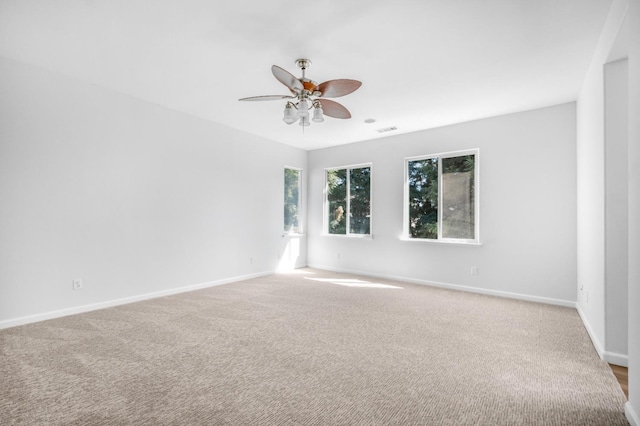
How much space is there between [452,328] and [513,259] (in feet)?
6.46

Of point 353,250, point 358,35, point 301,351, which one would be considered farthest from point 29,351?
point 353,250

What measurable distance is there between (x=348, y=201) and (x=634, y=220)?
4980 millimetres

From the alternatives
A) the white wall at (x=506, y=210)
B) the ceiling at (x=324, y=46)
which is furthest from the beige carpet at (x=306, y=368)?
the ceiling at (x=324, y=46)

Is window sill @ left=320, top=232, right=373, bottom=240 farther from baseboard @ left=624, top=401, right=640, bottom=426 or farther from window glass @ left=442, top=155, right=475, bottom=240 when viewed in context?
baseboard @ left=624, top=401, right=640, bottom=426

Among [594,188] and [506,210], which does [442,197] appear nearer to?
[506,210]

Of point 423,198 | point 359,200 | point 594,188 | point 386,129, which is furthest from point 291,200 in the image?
point 594,188

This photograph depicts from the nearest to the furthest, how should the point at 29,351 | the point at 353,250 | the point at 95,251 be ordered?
the point at 29,351, the point at 95,251, the point at 353,250

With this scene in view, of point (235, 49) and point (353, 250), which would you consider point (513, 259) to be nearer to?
point (353, 250)

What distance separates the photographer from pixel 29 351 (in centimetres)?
256

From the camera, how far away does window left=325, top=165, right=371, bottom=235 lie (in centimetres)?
626

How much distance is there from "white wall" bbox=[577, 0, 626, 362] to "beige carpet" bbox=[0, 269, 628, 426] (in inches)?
11.6

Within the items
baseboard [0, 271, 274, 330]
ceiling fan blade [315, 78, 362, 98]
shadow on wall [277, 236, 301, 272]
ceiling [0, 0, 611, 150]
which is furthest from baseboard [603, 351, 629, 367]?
shadow on wall [277, 236, 301, 272]

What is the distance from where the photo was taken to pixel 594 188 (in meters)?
2.87

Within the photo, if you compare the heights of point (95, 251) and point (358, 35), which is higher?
point (358, 35)
